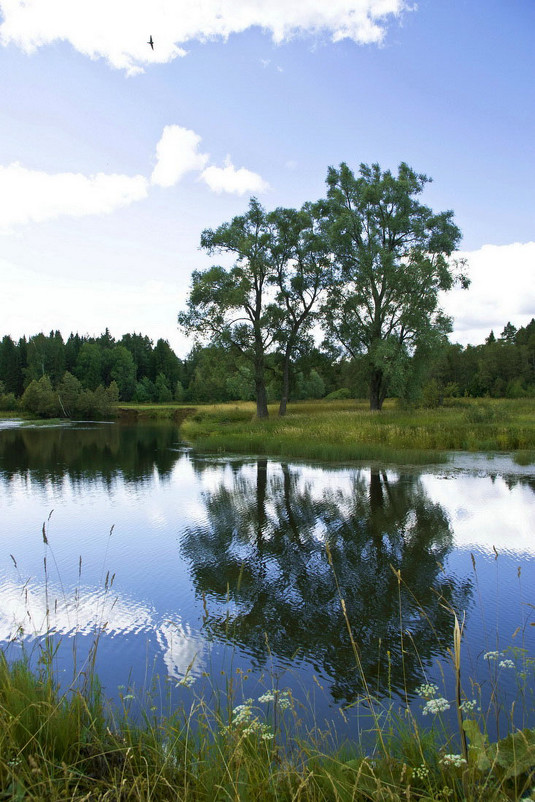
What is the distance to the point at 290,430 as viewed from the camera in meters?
26.7

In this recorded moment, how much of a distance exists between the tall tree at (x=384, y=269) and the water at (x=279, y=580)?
1705cm

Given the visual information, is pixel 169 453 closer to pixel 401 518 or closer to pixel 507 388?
pixel 401 518

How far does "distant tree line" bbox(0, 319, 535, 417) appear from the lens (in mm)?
36719

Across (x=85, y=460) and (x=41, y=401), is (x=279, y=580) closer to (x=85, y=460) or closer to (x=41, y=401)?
(x=85, y=460)

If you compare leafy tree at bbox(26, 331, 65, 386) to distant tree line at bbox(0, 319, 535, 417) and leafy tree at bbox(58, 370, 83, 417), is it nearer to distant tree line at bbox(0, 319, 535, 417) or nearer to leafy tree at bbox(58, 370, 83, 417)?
distant tree line at bbox(0, 319, 535, 417)

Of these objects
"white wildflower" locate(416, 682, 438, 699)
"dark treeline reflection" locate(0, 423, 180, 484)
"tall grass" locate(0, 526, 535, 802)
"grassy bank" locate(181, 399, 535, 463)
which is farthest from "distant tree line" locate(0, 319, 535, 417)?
"tall grass" locate(0, 526, 535, 802)

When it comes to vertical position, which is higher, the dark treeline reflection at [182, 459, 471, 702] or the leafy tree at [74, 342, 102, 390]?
the leafy tree at [74, 342, 102, 390]

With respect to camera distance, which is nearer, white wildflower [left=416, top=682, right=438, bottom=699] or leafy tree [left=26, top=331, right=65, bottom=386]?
white wildflower [left=416, top=682, right=438, bottom=699]

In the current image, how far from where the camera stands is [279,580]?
24.5 ft

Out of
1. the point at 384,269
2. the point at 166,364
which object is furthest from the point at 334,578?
the point at 166,364

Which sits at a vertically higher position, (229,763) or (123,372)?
(123,372)

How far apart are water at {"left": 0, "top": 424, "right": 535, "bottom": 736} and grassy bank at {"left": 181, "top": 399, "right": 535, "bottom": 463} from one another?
16.9 feet

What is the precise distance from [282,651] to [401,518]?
6507 millimetres

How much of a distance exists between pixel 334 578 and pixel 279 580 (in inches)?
33.8
